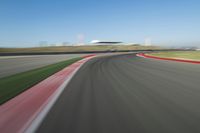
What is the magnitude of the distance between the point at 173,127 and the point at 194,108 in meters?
1.34

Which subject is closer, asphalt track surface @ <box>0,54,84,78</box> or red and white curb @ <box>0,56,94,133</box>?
red and white curb @ <box>0,56,94,133</box>

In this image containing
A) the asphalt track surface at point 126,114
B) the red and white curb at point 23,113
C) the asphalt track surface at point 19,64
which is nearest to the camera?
the asphalt track surface at point 126,114

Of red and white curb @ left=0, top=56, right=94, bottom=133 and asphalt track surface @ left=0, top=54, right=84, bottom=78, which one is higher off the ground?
red and white curb @ left=0, top=56, right=94, bottom=133

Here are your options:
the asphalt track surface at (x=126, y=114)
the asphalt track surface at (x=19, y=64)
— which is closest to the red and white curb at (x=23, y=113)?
the asphalt track surface at (x=126, y=114)

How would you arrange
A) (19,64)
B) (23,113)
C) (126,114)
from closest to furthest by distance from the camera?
(126,114), (23,113), (19,64)

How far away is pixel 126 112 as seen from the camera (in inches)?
160

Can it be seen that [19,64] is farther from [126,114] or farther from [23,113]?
[126,114]

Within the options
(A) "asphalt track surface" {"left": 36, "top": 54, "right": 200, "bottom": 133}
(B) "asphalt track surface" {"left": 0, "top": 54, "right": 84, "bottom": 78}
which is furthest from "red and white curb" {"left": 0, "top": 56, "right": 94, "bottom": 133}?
(B) "asphalt track surface" {"left": 0, "top": 54, "right": 84, "bottom": 78}

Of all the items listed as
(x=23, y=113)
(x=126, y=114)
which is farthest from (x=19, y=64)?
(x=126, y=114)

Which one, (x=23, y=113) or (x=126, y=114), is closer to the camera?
(x=126, y=114)

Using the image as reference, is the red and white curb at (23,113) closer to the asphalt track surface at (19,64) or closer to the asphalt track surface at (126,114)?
the asphalt track surface at (126,114)

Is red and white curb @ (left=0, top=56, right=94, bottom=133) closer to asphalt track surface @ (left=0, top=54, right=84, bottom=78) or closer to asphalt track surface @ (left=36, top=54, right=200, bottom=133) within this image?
asphalt track surface @ (left=36, top=54, right=200, bottom=133)

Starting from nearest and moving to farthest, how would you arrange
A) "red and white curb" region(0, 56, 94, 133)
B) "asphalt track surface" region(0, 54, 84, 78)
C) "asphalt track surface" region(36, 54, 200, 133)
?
1. "asphalt track surface" region(36, 54, 200, 133)
2. "red and white curb" region(0, 56, 94, 133)
3. "asphalt track surface" region(0, 54, 84, 78)

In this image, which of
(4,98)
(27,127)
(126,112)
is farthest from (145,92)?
(4,98)
